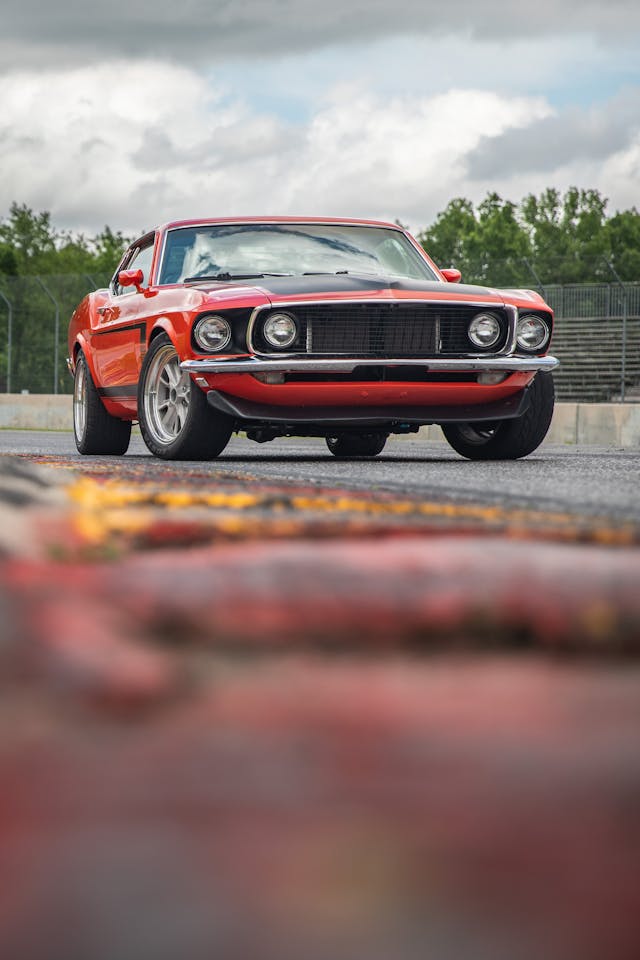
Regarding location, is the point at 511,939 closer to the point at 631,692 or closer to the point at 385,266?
the point at 631,692

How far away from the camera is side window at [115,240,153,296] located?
9.28 meters

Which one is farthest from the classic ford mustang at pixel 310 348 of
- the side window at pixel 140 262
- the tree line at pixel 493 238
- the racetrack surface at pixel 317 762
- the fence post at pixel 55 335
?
the tree line at pixel 493 238

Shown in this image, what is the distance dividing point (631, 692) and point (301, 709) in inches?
9.8

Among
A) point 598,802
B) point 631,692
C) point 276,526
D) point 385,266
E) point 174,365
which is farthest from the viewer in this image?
point 385,266

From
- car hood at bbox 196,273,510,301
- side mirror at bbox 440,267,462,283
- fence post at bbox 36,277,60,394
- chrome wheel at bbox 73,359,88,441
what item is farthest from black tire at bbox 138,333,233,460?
fence post at bbox 36,277,60,394

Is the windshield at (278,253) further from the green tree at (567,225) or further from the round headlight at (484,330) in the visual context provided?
the green tree at (567,225)

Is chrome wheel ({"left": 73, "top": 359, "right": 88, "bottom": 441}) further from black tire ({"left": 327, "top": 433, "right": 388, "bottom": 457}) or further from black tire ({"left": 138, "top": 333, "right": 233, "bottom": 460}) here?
black tire ({"left": 327, "top": 433, "right": 388, "bottom": 457})

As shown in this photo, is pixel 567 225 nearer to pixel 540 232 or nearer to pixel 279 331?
pixel 540 232

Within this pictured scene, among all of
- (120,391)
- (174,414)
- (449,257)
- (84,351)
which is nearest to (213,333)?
(174,414)

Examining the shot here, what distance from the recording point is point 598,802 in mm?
936

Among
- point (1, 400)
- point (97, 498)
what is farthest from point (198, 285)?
point (1, 400)

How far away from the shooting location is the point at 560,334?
4088 cm

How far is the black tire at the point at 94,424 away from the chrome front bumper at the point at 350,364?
7.22 ft

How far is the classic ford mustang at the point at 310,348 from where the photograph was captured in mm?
7762
